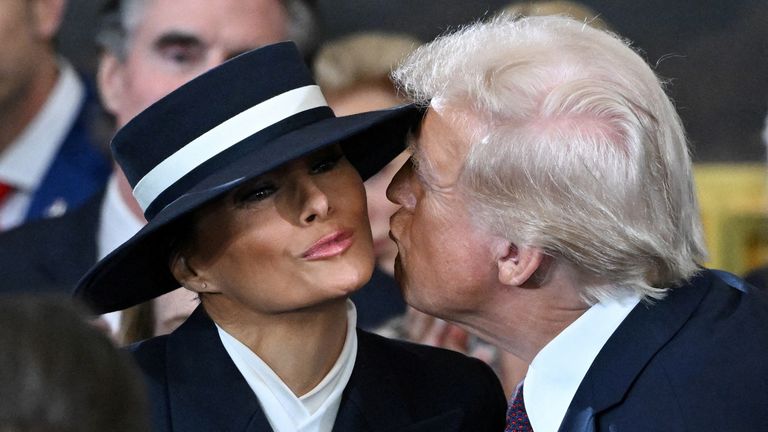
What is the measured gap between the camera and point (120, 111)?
340 centimetres

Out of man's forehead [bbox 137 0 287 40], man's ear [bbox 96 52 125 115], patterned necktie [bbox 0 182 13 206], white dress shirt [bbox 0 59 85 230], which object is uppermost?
man's forehead [bbox 137 0 287 40]

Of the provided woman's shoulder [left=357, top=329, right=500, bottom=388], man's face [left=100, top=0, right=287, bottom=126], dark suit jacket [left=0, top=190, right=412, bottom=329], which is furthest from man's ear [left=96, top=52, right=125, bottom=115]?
woman's shoulder [left=357, top=329, right=500, bottom=388]

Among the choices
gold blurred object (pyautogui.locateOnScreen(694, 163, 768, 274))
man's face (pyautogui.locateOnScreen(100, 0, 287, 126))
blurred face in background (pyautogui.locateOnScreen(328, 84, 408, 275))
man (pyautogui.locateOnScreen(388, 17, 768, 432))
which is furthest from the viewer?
gold blurred object (pyautogui.locateOnScreen(694, 163, 768, 274))

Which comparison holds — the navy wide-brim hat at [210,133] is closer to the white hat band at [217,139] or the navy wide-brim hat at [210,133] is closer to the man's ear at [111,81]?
the white hat band at [217,139]

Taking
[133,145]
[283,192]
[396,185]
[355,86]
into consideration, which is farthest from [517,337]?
[355,86]

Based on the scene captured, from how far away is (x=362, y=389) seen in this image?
2.02 meters

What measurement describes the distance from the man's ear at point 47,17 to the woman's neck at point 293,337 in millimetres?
1734

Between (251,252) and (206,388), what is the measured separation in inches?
9.5

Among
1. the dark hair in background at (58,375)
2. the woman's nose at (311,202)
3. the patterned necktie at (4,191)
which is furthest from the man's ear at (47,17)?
the dark hair in background at (58,375)

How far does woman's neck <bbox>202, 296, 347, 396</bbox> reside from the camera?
1.90 m

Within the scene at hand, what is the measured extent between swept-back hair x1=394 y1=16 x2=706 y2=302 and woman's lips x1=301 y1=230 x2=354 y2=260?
0.28 metres

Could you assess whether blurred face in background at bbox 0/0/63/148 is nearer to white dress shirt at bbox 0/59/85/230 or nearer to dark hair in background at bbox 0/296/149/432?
white dress shirt at bbox 0/59/85/230

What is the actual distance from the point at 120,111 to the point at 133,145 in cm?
153

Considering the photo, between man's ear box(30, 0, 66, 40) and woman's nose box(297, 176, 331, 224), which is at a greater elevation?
woman's nose box(297, 176, 331, 224)
